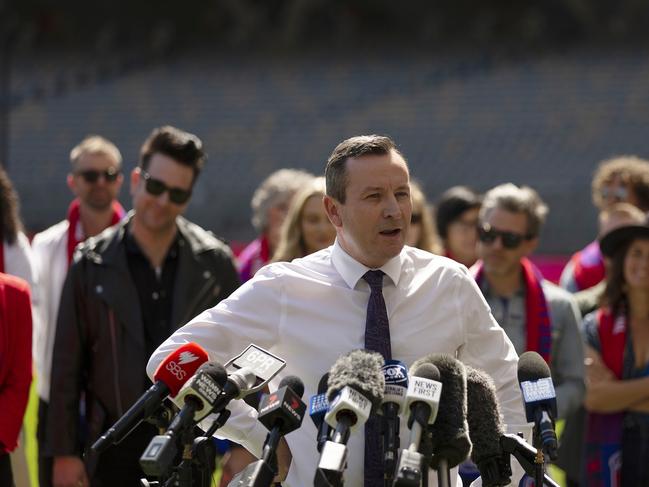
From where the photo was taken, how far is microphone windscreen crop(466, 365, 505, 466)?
3.57 meters

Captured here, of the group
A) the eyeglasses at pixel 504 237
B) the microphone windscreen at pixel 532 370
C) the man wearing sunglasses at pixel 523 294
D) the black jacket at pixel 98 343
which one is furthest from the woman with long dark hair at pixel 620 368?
the microphone windscreen at pixel 532 370

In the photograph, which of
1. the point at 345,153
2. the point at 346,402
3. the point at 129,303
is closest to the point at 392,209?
the point at 345,153

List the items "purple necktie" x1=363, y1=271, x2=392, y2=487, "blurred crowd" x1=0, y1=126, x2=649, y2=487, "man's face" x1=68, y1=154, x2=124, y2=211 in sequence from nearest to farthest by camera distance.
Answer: "purple necktie" x1=363, y1=271, x2=392, y2=487, "blurred crowd" x1=0, y1=126, x2=649, y2=487, "man's face" x1=68, y1=154, x2=124, y2=211

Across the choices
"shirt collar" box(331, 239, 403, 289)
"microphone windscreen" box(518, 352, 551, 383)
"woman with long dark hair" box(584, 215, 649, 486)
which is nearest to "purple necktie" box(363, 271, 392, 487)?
"shirt collar" box(331, 239, 403, 289)

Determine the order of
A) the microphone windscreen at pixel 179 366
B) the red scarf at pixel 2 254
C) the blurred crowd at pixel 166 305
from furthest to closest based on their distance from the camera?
the red scarf at pixel 2 254 < the blurred crowd at pixel 166 305 < the microphone windscreen at pixel 179 366

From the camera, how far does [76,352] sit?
555 cm

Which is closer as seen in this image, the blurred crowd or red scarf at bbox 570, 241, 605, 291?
the blurred crowd

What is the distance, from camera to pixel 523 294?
6.20 metres

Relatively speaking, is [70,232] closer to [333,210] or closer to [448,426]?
[333,210]

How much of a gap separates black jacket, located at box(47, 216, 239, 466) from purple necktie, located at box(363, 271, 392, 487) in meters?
1.88

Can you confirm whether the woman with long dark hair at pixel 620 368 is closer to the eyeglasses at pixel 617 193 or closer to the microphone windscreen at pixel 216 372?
the eyeglasses at pixel 617 193

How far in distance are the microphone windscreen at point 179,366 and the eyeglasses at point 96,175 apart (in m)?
3.92

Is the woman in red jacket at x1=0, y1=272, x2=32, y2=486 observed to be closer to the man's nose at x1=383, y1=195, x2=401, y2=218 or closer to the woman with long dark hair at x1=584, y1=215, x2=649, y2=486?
the man's nose at x1=383, y1=195, x2=401, y2=218

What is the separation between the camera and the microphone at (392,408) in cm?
308
